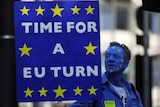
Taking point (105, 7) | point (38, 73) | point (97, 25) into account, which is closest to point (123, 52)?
point (97, 25)

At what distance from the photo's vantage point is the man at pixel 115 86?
4.43 m

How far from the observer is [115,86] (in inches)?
177

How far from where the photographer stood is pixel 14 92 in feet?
15.8

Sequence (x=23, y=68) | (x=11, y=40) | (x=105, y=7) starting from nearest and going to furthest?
(x=23, y=68)
(x=11, y=40)
(x=105, y=7)

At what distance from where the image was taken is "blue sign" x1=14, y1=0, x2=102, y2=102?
4414 millimetres

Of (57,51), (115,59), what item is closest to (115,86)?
(115,59)

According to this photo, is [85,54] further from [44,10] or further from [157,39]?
[157,39]

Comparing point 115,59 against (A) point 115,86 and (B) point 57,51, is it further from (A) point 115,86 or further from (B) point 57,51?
(B) point 57,51

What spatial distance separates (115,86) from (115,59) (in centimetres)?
21

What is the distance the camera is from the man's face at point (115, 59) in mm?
4477

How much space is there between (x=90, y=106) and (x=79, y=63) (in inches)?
13.1

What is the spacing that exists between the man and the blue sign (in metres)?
0.06

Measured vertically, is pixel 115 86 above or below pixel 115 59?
below

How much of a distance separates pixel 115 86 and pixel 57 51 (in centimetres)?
52
